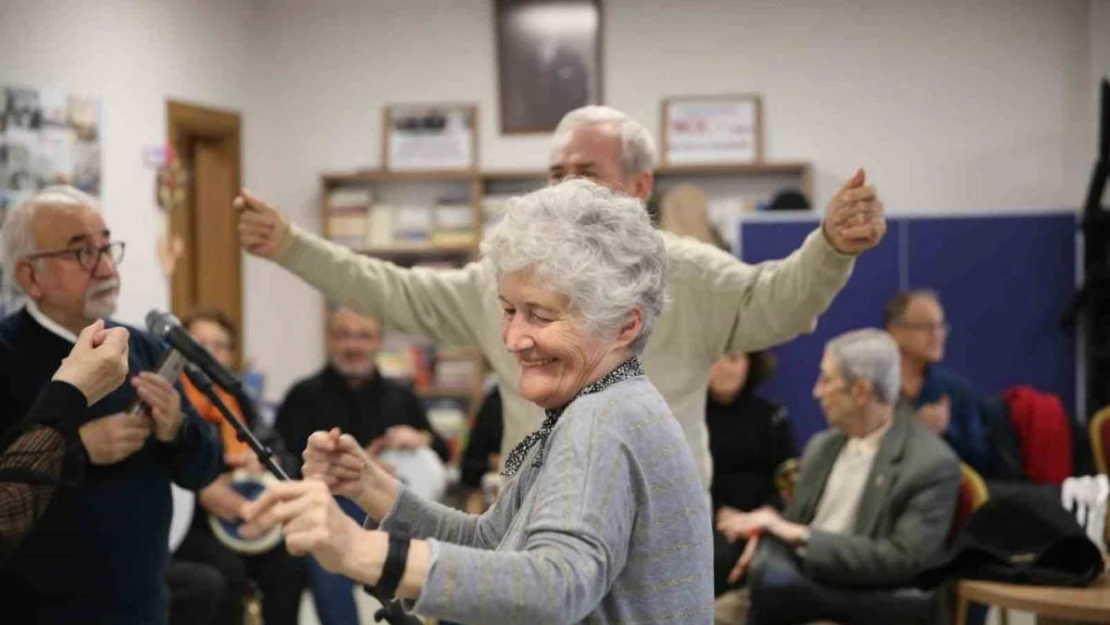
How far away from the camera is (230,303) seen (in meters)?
6.98

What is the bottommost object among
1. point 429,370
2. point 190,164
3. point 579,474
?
point 429,370

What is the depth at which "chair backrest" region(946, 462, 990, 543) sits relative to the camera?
3844mm

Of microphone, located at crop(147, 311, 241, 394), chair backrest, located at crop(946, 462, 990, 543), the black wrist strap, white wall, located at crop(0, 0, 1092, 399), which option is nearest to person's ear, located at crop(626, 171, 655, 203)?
microphone, located at crop(147, 311, 241, 394)

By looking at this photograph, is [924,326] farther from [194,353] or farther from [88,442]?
[88,442]

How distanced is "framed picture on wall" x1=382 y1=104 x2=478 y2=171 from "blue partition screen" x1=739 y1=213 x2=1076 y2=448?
5.32 ft

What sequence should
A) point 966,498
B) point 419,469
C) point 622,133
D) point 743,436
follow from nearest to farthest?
point 622,133, point 966,498, point 743,436, point 419,469

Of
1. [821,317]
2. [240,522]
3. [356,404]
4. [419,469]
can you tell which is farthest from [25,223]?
[821,317]

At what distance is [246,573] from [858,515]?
190 cm

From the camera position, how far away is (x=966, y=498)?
3885 millimetres

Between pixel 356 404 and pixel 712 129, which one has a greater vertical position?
pixel 712 129

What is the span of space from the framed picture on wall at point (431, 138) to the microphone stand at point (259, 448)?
450 cm

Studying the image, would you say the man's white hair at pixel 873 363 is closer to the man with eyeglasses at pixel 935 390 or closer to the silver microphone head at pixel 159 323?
the man with eyeglasses at pixel 935 390

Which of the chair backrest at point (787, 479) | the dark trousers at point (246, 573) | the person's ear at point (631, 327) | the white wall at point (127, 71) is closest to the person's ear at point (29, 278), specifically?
the person's ear at point (631, 327)

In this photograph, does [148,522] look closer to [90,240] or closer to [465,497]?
[90,240]
